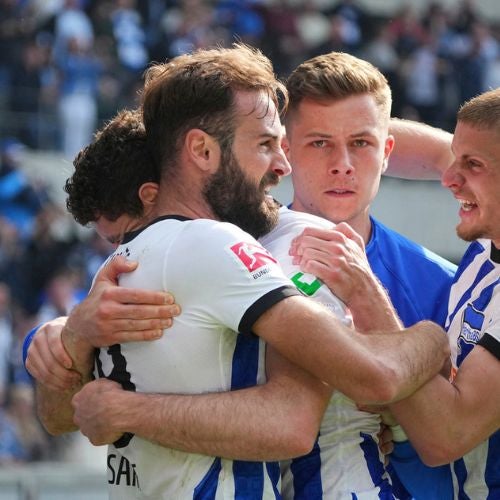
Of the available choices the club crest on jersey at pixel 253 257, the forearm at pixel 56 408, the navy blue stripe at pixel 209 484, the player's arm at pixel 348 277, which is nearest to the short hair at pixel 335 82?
the player's arm at pixel 348 277

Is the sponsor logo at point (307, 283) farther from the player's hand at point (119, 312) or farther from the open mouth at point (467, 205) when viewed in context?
the open mouth at point (467, 205)

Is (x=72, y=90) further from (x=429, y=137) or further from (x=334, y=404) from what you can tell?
(x=334, y=404)

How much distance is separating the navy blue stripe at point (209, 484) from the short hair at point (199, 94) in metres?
1.00

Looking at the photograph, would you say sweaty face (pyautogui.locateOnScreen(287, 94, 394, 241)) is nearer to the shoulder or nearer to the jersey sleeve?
the shoulder

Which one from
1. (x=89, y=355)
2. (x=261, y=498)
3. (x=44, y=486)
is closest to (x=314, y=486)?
(x=261, y=498)

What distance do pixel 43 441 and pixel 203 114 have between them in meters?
8.38

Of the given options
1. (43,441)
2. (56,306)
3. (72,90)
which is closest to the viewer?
(43,441)

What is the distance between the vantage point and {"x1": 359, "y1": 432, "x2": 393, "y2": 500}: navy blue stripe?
13.1ft

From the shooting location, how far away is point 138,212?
4.32 metres

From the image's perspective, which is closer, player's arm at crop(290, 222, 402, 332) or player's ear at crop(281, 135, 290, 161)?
player's arm at crop(290, 222, 402, 332)

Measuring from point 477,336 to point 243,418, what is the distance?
1008 millimetres

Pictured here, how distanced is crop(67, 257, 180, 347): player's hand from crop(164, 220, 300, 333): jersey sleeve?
7cm

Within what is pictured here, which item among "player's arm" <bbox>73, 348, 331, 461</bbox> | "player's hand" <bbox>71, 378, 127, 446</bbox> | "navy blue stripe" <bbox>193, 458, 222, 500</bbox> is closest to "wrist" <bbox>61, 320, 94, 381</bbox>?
"player's hand" <bbox>71, 378, 127, 446</bbox>

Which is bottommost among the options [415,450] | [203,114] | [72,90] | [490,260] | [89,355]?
[415,450]
